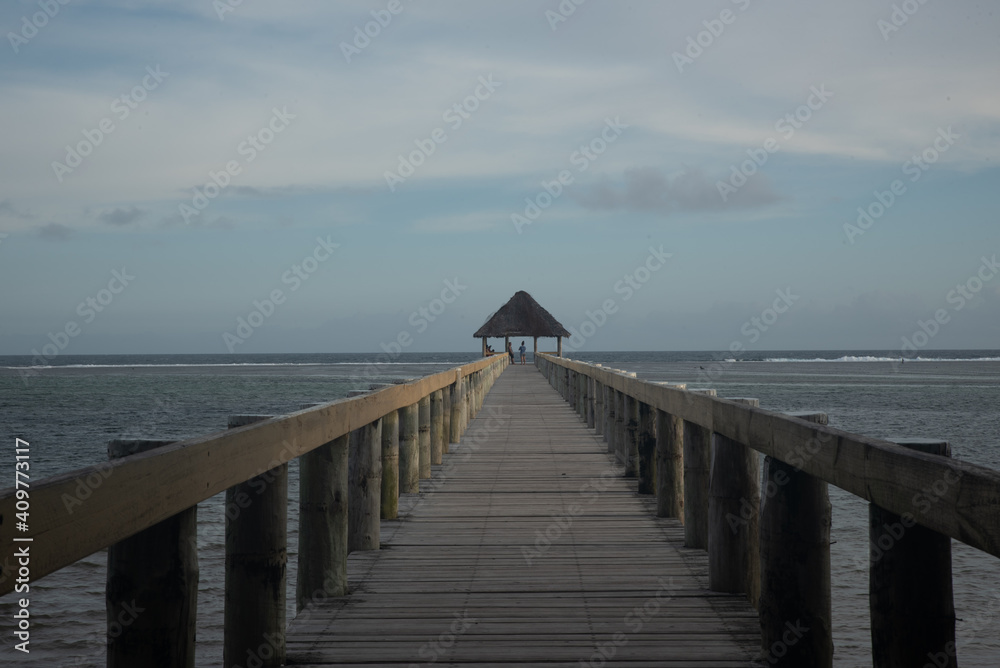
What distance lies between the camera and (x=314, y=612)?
13.4 ft

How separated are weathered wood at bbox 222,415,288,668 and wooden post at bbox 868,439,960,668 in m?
1.91

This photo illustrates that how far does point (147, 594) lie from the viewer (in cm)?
222

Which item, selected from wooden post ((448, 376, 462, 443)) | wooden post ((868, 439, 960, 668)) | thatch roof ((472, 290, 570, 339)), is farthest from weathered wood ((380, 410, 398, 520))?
thatch roof ((472, 290, 570, 339))

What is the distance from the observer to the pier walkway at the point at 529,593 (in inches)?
140

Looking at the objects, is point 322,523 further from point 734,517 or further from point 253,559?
point 734,517

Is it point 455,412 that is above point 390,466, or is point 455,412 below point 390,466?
above

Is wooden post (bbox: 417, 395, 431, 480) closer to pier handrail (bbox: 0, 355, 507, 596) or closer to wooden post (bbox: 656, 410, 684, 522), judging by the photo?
wooden post (bbox: 656, 410, 684, 522)

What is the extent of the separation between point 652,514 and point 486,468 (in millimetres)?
2876

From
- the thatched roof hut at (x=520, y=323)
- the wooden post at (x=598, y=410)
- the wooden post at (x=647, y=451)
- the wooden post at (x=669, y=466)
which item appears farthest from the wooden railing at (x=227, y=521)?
the thatched roof hut at (x=520, y=323)

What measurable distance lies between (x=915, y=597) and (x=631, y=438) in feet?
19.5

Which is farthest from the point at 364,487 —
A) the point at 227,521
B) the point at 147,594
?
the point at 147,594

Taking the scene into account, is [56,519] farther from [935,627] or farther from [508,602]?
[508,602]

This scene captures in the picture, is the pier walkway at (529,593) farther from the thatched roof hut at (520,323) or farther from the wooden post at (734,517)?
the thatched roof hut at (520,323)

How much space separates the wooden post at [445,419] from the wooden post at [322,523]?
18.8 feet
